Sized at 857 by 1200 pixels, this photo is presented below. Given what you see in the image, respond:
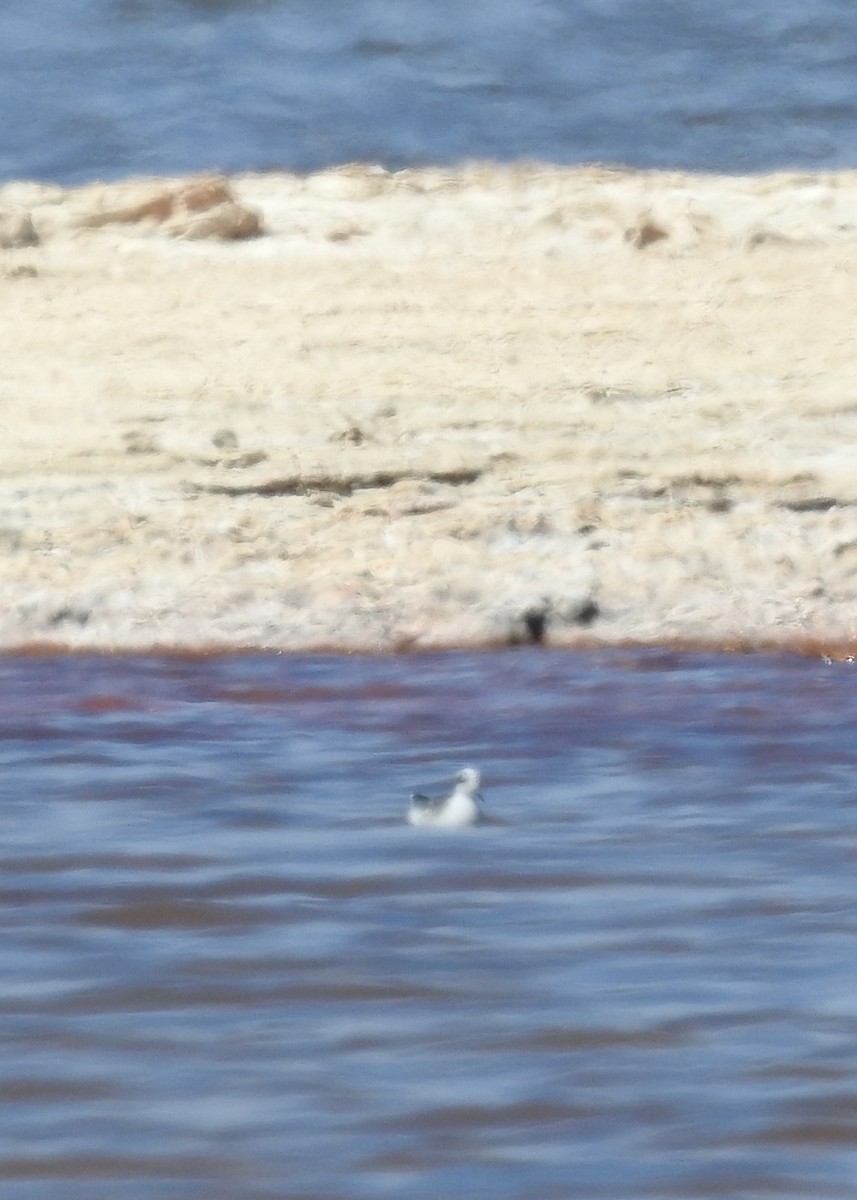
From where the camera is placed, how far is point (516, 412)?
8.01 metres

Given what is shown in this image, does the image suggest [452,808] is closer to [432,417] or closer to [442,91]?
[432,417]

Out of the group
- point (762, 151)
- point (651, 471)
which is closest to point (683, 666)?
point (651, 471)

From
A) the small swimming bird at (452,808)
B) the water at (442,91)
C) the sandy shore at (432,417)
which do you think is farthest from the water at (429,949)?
the water at (442,91)

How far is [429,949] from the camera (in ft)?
12.8

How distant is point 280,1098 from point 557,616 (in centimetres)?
380

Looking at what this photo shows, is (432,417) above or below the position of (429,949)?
above

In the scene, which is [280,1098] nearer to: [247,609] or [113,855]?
[113,855]

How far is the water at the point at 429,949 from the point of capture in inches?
121

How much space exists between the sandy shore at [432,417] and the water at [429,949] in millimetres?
821

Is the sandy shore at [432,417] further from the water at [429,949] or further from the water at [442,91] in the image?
the water at [442,91]

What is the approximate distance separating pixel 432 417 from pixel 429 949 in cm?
422

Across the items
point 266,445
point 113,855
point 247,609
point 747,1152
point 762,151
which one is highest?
point 762,151

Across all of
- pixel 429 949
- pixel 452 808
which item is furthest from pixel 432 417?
pixel 429 949

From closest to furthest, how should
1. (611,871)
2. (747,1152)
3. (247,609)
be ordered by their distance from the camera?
(747,1152) < (611,871) < (247,609)
